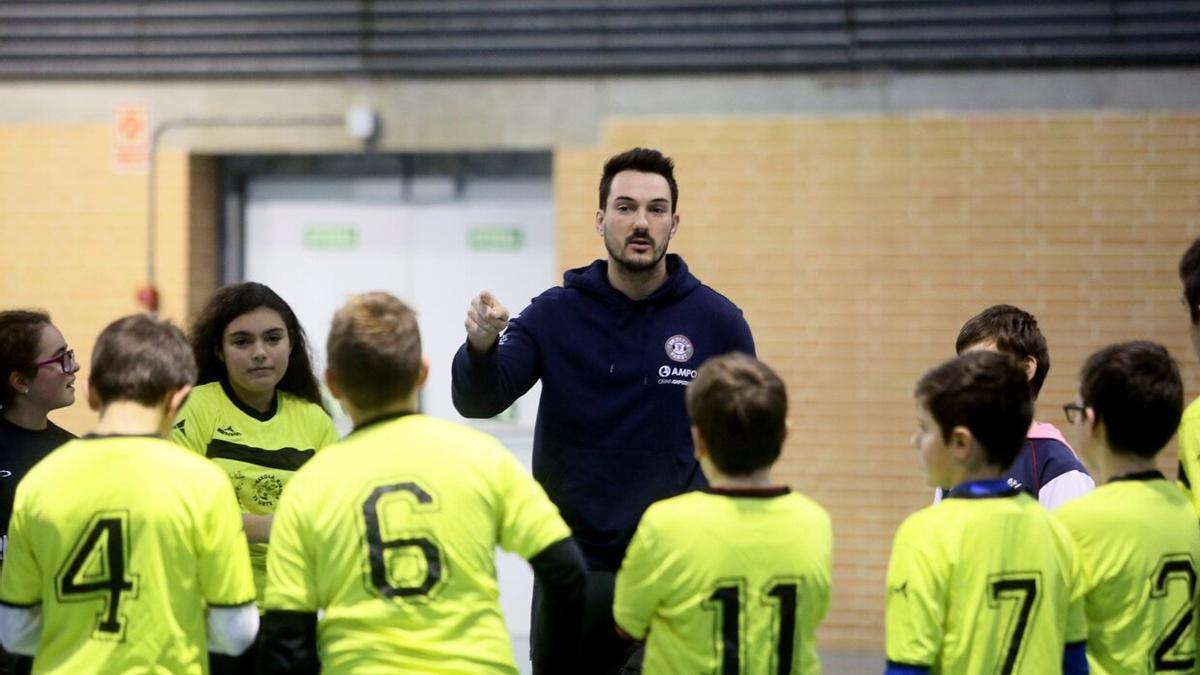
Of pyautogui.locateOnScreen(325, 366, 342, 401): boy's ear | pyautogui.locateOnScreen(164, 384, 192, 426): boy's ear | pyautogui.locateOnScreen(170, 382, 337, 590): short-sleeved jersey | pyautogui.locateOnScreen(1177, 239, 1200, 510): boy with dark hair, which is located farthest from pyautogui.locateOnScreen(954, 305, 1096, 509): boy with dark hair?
pyautogui.locateOnScreen(164, 384, 192, 426): boy's ear

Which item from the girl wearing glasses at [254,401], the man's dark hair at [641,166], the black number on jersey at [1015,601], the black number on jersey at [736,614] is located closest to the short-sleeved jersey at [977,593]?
the black number on jersey at [1015,601]

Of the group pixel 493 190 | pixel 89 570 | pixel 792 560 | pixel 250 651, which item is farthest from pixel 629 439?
pixel 493 190

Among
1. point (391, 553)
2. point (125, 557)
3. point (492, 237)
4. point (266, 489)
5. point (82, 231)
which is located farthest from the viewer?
point (492, 237)

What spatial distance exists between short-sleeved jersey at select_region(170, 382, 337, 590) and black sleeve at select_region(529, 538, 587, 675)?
112 centimetres

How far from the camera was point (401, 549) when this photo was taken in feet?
10.3

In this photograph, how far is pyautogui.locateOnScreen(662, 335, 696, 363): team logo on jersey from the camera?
416 centimetres

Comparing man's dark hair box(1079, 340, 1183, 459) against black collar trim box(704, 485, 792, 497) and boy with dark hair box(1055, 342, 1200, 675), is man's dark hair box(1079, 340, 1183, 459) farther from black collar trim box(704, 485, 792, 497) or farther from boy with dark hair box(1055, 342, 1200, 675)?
black collar trim box(704, 485, 792, 497)

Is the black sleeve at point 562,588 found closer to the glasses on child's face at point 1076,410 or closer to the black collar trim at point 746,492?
the black collar trim at point 746,492

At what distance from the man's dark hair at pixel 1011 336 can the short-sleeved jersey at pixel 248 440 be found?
6.43ft

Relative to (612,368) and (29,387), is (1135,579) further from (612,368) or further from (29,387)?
(29,387)

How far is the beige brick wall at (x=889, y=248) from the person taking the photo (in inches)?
311

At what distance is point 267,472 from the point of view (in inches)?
168

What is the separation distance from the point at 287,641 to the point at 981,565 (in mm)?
1535

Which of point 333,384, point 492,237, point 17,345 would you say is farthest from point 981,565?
point 492,237
